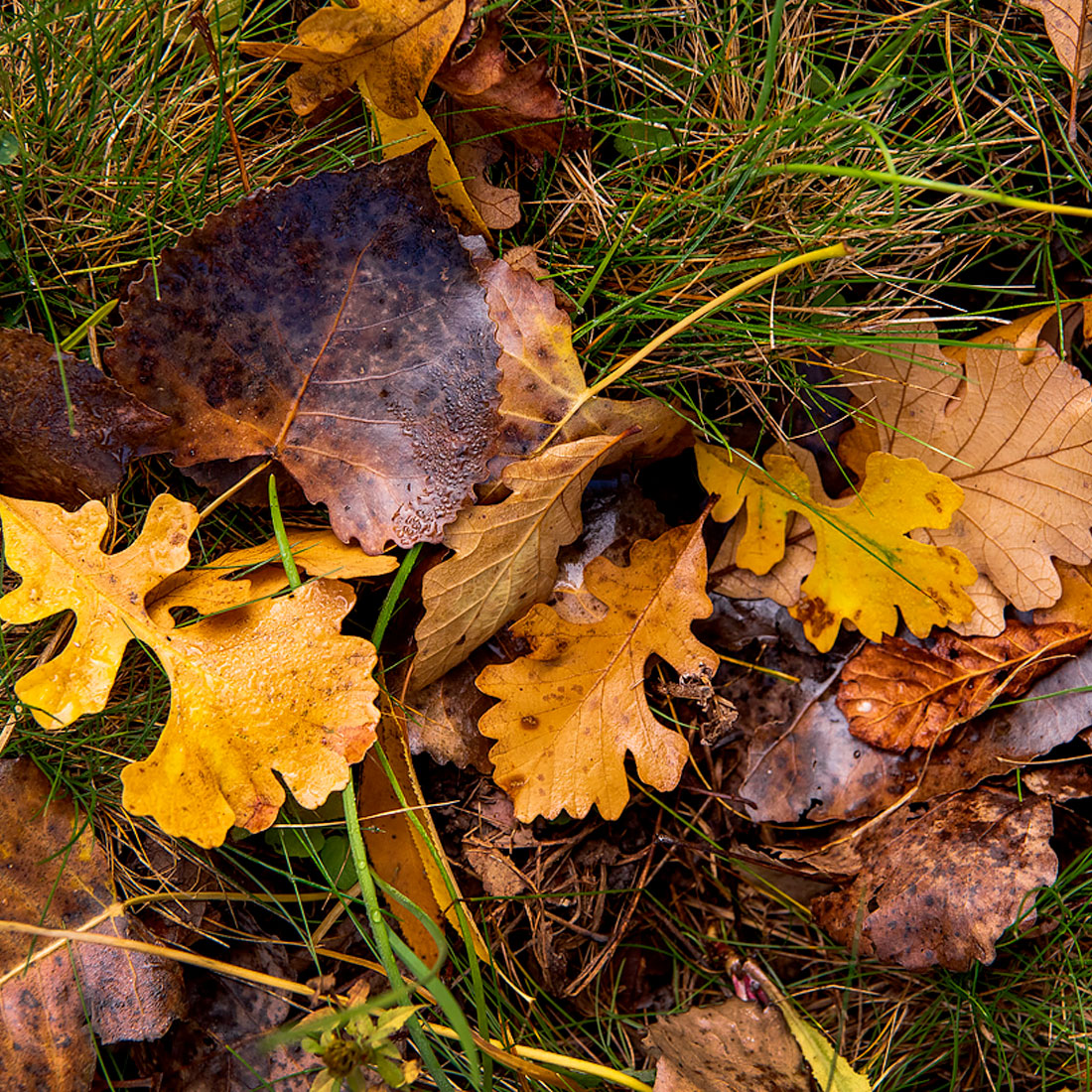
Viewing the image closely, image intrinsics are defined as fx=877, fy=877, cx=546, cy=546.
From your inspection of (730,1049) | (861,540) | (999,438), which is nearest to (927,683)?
(861,540)

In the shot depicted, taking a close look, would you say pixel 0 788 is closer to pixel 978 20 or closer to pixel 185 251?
pixel 185 251

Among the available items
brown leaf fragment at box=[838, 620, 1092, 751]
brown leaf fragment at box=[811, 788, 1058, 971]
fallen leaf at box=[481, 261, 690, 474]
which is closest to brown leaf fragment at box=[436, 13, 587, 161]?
fallen leaf at box=[481, 261, 690, 474]

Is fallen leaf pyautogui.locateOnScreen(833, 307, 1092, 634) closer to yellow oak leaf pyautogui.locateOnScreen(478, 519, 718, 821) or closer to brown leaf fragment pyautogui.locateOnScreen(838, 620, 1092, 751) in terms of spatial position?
brown leaf fragment pyautogui.locateOnScreen(838, 620, 1092, 751)

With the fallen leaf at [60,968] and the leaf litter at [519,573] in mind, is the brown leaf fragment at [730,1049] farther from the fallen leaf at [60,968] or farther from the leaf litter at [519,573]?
the fallen leaf at [60,968]

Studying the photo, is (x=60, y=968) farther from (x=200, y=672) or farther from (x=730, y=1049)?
(x=730, y=1049)

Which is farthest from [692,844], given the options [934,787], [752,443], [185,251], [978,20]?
[978,20]

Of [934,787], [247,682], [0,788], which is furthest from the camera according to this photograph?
[934,787]
